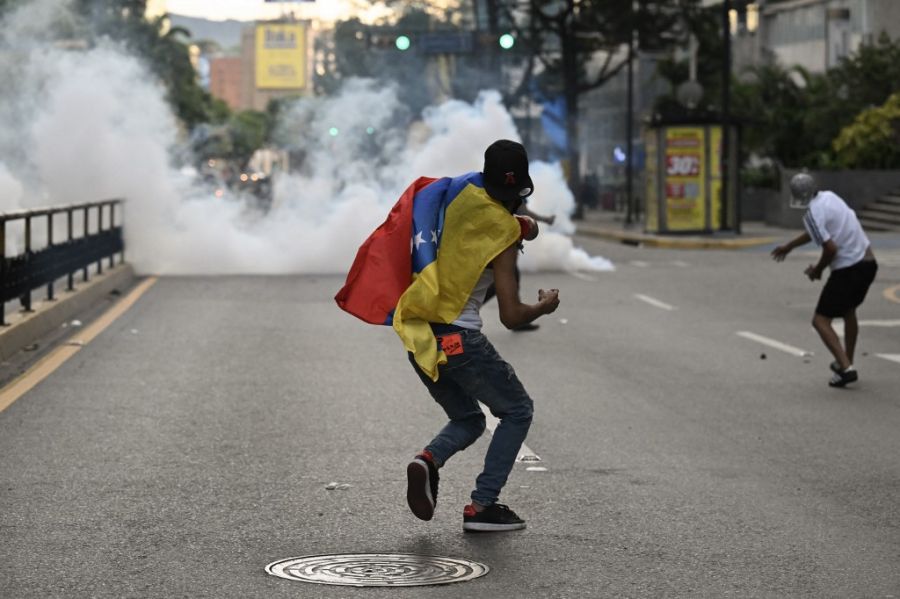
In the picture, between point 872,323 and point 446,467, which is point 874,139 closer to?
point 872,323

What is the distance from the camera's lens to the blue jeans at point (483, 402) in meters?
7.28

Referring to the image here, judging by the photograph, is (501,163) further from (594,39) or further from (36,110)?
(594,39)

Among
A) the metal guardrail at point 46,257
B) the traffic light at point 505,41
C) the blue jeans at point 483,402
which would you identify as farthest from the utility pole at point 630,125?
the blue jeans at point 483,402

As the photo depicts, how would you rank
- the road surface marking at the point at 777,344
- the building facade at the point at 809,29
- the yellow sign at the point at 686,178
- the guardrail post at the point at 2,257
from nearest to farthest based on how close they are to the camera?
the guardrail post at the point at 2,257 < the road surface marking at the point at 777,344 < the yellow sign at the point at 686,178 < the building facade at the point at 809,29

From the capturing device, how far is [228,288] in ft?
75.5

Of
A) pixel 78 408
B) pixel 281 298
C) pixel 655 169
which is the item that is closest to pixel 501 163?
pixel 78 408

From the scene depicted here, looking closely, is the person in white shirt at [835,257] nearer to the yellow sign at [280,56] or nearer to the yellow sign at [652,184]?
the yellow sign at [652,184]

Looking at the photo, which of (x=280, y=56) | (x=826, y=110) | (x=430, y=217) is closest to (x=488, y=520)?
(x=430, y=217)

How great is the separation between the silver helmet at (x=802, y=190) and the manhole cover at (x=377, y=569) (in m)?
6.81

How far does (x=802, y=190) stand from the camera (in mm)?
12953

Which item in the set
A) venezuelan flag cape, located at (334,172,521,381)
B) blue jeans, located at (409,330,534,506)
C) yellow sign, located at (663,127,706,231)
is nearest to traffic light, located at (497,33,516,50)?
yellow sign, located at (663,127,706,231)

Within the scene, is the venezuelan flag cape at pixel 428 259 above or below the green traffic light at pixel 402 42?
below

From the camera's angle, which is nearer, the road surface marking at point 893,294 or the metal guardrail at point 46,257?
the metal guardrail at point 46,257

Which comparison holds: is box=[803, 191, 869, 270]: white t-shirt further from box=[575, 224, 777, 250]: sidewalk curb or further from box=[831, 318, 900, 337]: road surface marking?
box=[575, 224, 777, 250]: sidewalk curb
